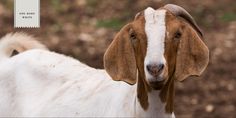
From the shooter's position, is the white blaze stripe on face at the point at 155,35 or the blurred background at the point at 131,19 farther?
the blurred background at the point at 131,19

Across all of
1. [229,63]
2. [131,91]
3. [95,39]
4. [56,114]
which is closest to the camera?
[131,91]

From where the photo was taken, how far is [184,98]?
36.2 ft

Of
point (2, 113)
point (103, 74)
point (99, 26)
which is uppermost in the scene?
point (103, 74)

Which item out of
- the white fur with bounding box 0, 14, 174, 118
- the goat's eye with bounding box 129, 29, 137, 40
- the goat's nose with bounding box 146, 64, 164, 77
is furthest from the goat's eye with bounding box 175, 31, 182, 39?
the white fur with bounding box 0, 14, 174, 118

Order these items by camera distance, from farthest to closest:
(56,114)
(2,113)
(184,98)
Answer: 1. (184,98)
2. (2,113)
3. (56,114)

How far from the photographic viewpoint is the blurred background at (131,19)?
10.9 m

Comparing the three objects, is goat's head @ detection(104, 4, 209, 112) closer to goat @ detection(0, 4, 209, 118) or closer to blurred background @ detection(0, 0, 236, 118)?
goat @ detection(0, 4, 209, 118)

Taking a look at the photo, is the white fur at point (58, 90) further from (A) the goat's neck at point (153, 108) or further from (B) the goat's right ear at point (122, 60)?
(B) the goat's right ear at point (122, 60)

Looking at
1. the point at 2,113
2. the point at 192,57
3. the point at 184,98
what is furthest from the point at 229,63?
the point at 192,57

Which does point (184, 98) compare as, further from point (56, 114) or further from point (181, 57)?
point (181, 57)

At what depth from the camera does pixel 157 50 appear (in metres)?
5.59

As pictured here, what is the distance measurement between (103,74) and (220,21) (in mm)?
7235

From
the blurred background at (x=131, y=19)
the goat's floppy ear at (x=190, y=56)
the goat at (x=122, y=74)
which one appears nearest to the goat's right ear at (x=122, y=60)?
the goat at (x=122, y=74)

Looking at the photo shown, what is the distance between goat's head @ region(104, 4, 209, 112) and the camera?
565cm
